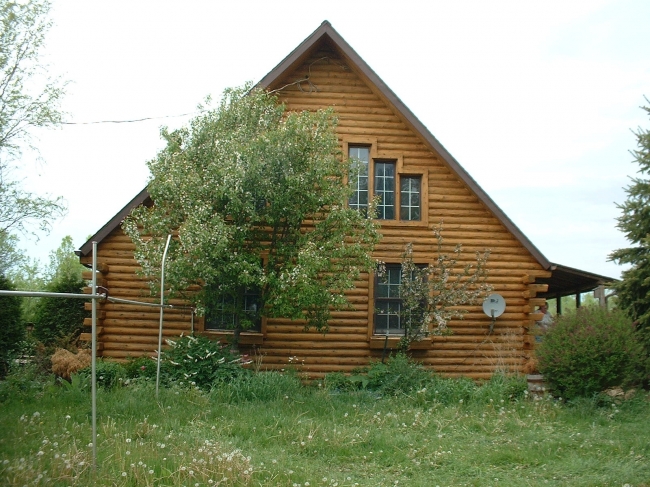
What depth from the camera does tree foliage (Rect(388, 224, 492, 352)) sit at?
1427 cm

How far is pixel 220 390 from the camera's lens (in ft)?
38.2

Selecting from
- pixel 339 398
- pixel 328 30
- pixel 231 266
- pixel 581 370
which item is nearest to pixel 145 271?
pixel 231 266

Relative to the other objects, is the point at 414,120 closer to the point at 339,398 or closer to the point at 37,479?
the point at 339,398

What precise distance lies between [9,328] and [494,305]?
432 inches

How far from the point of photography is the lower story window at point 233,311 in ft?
42.9


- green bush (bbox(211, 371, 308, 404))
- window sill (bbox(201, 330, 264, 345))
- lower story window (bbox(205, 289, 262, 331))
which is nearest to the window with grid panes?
lower story window (bbox(205, 289, 262, 331))

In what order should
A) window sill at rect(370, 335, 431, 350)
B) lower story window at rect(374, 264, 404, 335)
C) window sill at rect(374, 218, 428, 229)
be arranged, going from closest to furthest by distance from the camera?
1. window sill at rect(370, 335, 431, 350)
2. lower story window at rect(374, 264, 404, 335)
3. window sill at rect(374, 218, 428, 229)

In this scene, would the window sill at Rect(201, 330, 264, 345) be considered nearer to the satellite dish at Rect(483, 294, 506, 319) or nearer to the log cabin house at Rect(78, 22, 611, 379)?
the log cabin house at Rect(78, 22, 611, 379)

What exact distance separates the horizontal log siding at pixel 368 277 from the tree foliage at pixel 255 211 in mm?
1415

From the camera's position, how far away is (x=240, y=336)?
14.5 m

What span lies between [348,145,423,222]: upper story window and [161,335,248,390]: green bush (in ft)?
15.9

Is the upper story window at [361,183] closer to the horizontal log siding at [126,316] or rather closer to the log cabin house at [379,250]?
the log cabin house at [379,250]

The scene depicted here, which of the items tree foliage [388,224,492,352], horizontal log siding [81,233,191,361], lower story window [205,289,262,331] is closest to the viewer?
lower story window [205,289,262,331]

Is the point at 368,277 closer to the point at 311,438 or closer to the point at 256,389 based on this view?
the point at 256,389
